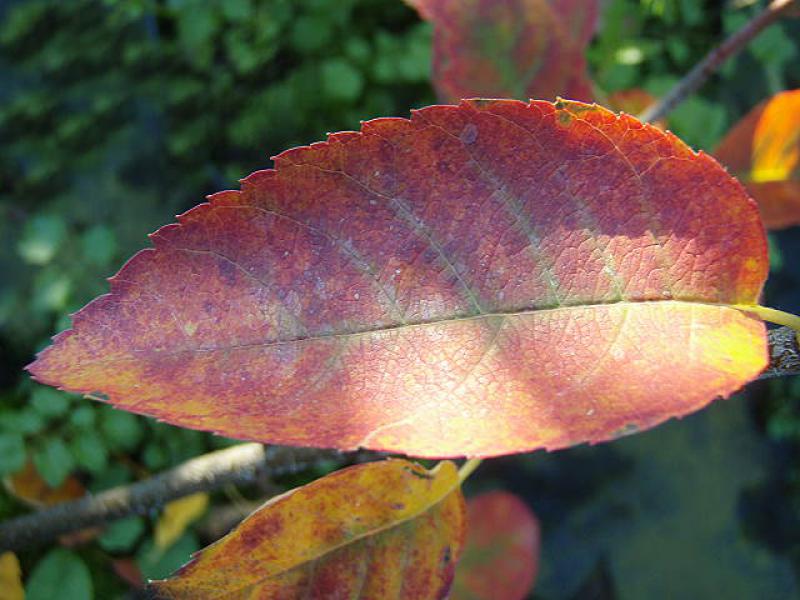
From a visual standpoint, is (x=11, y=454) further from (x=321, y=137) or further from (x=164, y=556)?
(x=321, y=137)

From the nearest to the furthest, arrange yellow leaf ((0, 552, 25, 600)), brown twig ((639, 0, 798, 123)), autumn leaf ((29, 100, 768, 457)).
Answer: autumn leaf ((29, 100, 768, 457))
brown twig ((639, 0, 798, 123))
yellow leaf ((0, 552, 25, 600))

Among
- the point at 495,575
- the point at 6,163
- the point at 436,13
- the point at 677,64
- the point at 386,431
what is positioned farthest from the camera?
the point at 677,64

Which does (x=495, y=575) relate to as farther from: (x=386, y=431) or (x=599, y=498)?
(x=386, y=431)

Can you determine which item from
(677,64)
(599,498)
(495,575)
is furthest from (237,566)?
(677,64)

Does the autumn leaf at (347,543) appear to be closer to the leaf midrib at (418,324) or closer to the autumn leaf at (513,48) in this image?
the leaf midrib at (418,324)

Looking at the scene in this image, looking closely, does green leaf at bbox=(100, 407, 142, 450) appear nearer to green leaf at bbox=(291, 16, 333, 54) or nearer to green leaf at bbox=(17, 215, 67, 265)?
green leaf at bbox=(17, 215, 67, 265)

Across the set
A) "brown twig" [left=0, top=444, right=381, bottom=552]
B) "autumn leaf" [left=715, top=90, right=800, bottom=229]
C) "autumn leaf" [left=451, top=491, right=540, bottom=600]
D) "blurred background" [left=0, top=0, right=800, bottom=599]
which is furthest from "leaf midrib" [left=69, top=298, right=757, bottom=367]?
"blurred background" [left=0, top=0, right=800, bottom=599]
